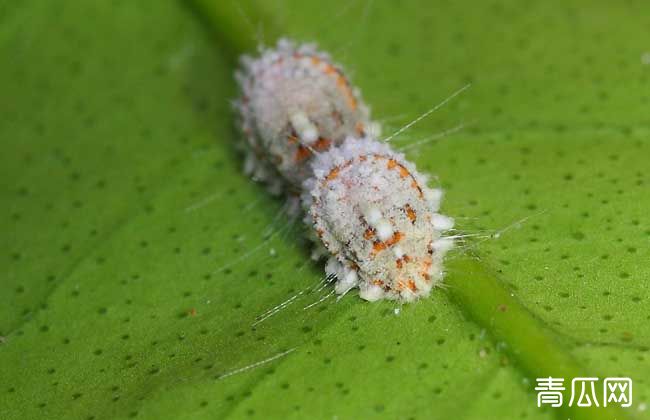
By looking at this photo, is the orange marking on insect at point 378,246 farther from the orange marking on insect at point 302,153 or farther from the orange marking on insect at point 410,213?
the orange marking on insect at point 302,153


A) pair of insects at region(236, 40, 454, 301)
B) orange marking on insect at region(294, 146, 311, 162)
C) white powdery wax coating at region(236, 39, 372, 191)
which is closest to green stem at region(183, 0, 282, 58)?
white powdery wax coating at region(236, 39, 372, 191)

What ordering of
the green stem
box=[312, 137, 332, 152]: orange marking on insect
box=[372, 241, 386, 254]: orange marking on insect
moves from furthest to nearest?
1. the green stem
2. box=[312, 137, 332, 152]: orange marking on insect
3. box=[372, 241, 386, 254]: orange marking on insect

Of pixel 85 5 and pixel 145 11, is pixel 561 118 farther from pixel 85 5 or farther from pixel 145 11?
pixel 85 5

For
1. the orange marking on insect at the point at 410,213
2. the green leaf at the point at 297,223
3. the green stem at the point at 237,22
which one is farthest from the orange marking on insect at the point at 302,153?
the green stem at the point at 237,22

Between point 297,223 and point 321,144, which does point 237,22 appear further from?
point 297,223

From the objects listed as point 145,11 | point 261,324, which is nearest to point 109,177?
point 145,11

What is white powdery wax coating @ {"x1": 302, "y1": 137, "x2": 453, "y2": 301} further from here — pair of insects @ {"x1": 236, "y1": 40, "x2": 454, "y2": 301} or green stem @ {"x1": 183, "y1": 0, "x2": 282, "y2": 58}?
green stem @ {"x1": 183, "y1": 0, "x2": 282, "y2": 58}

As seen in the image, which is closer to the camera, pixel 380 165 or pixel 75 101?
pixel 380 165

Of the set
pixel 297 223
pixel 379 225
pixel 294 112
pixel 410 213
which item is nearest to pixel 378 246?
pixel 379 225
